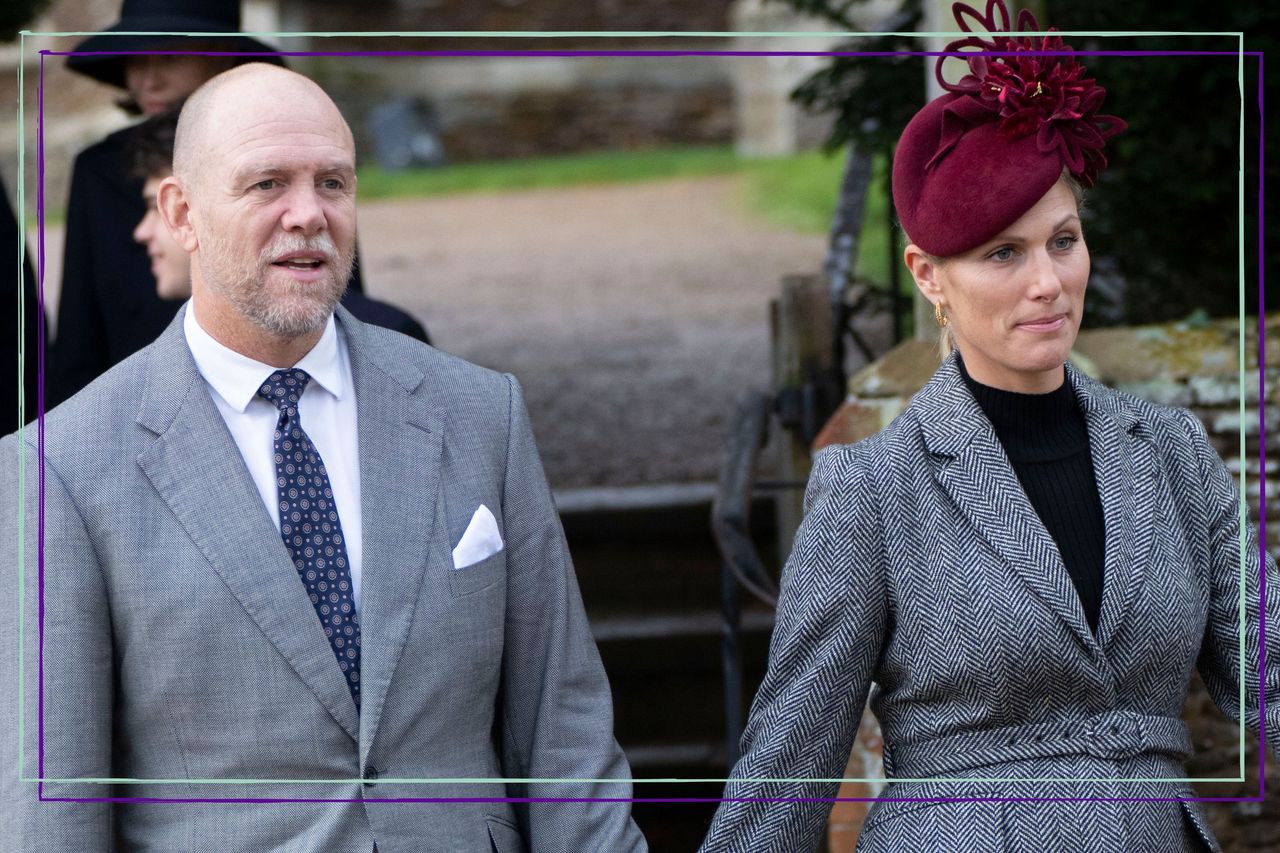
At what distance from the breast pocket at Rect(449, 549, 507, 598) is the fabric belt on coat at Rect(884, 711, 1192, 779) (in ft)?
2.14

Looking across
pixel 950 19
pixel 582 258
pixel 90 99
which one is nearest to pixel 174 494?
pixel 950 19

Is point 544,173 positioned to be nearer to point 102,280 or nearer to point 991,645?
point 102,280

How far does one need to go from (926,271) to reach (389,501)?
0.82 m

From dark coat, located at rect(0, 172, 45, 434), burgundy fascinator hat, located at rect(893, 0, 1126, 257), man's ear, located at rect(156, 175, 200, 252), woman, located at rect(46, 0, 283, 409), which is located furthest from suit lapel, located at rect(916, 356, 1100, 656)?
dark coat, located at rect(0, 172, 45, 434)

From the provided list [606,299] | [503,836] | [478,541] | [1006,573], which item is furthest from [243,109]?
[606,299]

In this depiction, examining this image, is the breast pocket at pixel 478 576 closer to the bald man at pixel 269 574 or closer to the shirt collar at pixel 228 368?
the bald man at pixel 269 574

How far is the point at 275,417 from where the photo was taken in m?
2.52

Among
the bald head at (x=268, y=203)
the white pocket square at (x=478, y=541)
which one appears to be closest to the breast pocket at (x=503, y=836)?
the white pocket square at (x=478, y=541)

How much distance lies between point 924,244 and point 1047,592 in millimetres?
502

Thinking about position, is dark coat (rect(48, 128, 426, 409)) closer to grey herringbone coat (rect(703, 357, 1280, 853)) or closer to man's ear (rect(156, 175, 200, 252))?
man's ear (rect(156, 175, 200, 252))

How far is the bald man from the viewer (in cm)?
237

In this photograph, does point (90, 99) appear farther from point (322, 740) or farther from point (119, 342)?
point (322, 740)

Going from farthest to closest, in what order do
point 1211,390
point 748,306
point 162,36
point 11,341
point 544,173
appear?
point 544,173 → point 748,306 → point 1211,390 → point 11,341 → point 162,36

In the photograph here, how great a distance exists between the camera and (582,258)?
40.3 feet
